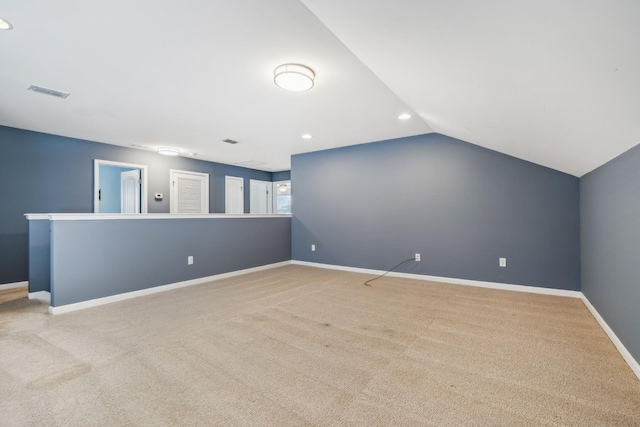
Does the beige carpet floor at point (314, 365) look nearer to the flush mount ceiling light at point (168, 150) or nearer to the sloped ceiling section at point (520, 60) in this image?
the sloped ceiling section at point (520, 60)

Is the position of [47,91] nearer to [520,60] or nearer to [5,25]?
[5,25]

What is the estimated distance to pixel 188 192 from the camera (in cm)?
670

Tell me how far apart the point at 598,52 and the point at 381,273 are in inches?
162

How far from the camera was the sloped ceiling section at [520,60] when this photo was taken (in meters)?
1.09

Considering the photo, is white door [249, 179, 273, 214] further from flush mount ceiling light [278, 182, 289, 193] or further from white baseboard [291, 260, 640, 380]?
white baseboard [291, 260, 640, 380]

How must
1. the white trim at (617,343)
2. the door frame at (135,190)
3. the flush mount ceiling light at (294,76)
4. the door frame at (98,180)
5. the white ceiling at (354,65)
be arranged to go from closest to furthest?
the white ceiling at (354,65)
the white trim at (617,343)
the flush mount ceiling light at (294,76)
the door frame at (98,180)
the door frame at (135,190)

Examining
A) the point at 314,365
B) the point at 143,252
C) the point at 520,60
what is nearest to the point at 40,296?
the point at 143,252

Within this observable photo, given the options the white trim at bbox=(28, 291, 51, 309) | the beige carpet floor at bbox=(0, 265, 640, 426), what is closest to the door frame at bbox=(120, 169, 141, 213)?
the white trim at bbox=(28, 291, 51, 309)

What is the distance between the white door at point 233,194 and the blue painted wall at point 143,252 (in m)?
2.53

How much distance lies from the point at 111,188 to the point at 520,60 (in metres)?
8.16

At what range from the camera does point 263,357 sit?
2076 mm

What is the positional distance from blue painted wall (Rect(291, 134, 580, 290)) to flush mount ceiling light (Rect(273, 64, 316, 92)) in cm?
270

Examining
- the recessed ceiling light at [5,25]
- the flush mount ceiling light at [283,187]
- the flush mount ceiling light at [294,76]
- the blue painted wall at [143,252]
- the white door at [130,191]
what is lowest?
the blue painted wall at [143,252]

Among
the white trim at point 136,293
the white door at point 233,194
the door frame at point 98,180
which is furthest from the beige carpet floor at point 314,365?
the white door at point 233,194
